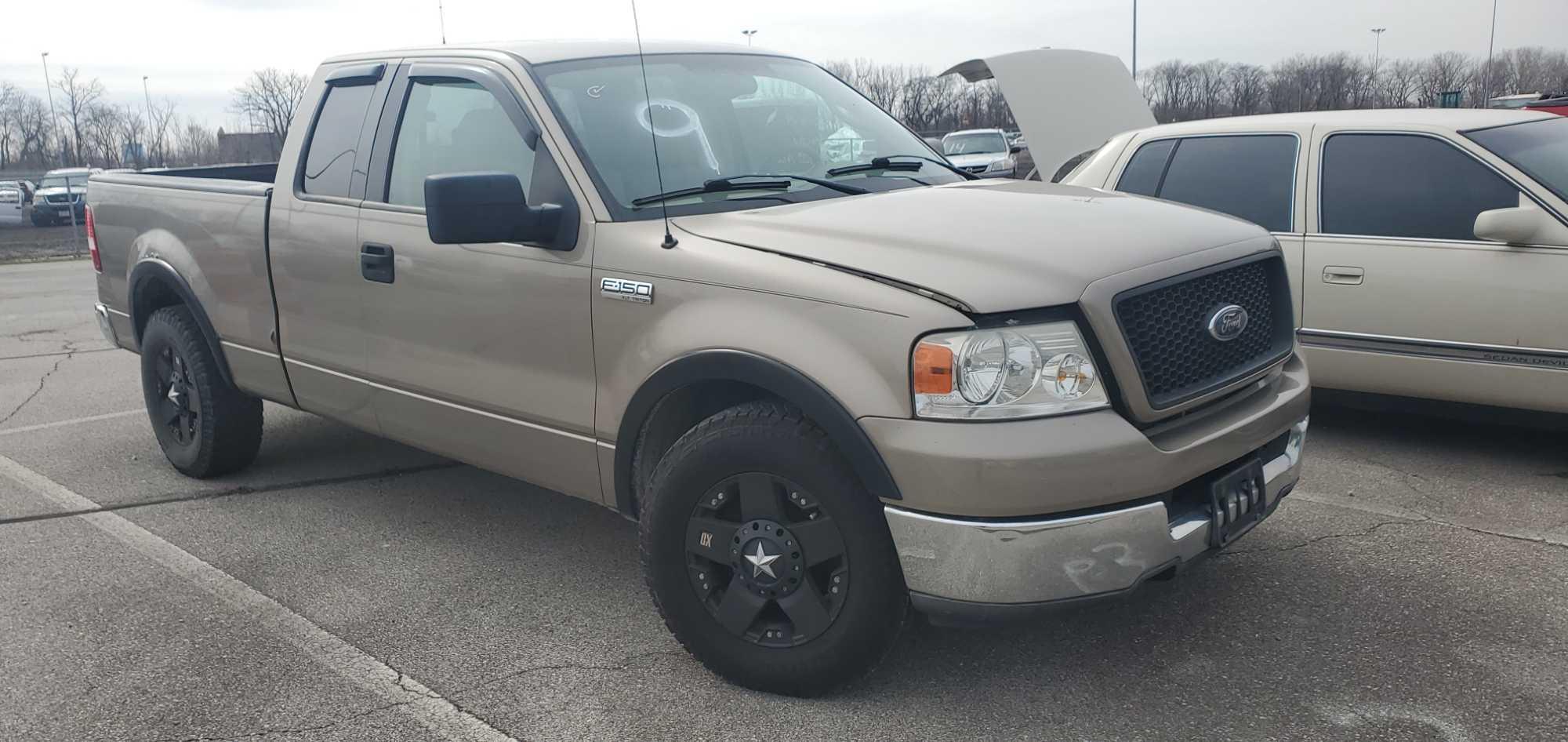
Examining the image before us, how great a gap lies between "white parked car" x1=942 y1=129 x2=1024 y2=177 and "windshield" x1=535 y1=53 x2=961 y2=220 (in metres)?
21.7

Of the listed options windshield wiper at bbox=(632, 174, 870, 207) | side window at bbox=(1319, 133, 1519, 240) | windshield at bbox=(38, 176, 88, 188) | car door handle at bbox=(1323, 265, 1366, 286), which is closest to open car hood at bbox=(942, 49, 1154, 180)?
side window at bbox=(1319, 133, 1519, 240)

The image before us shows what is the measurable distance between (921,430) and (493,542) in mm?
2367

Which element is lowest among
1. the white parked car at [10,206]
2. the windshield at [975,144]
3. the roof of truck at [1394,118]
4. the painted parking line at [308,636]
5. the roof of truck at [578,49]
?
the painted parking line at [308,636]

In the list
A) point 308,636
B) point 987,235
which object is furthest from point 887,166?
point 308,636

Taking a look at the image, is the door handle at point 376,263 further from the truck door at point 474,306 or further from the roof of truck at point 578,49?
the roof of truck at point 578,49

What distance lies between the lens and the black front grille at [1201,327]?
10.0ft

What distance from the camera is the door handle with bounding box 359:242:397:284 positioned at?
168 inches

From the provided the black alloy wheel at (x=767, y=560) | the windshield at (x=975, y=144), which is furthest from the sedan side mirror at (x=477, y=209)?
the windshield at (x=975, y=144)

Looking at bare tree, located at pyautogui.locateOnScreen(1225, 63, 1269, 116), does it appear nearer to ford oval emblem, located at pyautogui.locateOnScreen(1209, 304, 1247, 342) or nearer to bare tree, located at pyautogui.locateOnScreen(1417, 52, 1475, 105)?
bare tree, located at pyautogui.locateOnScreen(1417, 52, 1475, 105)

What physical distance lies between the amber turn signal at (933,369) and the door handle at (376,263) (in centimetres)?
212

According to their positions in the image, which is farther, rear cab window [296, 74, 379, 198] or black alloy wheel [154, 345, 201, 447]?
black alloy wheel [154, 345, 201, 447]

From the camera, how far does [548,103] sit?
386 cm

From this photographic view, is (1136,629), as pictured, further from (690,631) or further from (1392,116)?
(1392,116)

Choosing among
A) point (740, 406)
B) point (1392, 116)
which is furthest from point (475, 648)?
point (1392, 116)
